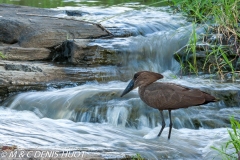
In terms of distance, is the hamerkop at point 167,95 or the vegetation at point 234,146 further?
the hamerkop at point 167,95

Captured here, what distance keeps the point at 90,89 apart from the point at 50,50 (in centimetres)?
172

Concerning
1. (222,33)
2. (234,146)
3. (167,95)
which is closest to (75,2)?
(222,33)

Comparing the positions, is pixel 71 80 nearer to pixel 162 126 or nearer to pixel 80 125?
pixel 80 125

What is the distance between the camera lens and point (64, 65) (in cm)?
883

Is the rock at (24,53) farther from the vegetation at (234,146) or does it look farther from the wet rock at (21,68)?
the vegetation at (234,146)

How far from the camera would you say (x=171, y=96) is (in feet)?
19.4

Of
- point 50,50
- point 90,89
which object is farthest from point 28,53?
point 90,89

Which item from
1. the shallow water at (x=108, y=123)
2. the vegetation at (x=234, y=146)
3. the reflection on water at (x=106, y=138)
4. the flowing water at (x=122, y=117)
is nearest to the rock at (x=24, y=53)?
the flowing water at (x=122, y=117)

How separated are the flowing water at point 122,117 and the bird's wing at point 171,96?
41cm

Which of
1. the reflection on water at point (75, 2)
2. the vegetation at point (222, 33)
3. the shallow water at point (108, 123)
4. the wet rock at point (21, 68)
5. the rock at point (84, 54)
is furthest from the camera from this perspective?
the reflection on water at point (75, 2)

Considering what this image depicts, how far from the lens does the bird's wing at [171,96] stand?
19.1 feet

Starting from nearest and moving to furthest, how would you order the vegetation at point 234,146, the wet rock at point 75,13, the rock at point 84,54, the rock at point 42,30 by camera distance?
the vegetation at point 234,146 → the rock at point 84,54 → the rock at point 42,30 → the wet rock at point 75,13

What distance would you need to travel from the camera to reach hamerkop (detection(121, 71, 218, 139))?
5797 mm

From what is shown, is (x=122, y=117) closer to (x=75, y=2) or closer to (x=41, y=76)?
(x=41, y=76)
